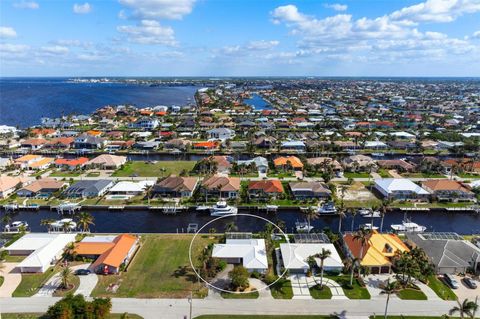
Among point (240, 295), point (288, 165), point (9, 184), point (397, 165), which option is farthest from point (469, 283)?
point (9, 184)

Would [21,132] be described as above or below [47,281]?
above

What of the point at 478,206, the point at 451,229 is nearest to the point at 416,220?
the point at 451,229

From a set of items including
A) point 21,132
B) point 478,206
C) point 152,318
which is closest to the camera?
point 152,318

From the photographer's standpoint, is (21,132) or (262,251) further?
(21,132)

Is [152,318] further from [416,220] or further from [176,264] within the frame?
A: [416,220]

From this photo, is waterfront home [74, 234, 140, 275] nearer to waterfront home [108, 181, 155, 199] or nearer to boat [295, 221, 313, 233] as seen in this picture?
waterfront home [108, 181, 155, 199]

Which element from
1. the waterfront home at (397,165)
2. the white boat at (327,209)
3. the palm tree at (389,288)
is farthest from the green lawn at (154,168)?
the palm tree at (389,288)

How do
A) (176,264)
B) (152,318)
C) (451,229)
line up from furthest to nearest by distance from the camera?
(451,229) → (176,264) → (152,318)
